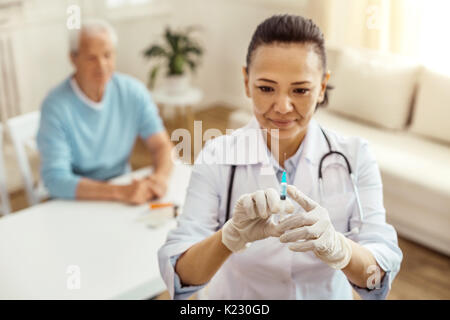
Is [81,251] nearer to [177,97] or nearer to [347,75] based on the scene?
[347,75]

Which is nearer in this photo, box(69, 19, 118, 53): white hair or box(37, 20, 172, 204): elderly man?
box(37, 20, 172, 204): elderly man

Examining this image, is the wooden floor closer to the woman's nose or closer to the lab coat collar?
the lab coat collar

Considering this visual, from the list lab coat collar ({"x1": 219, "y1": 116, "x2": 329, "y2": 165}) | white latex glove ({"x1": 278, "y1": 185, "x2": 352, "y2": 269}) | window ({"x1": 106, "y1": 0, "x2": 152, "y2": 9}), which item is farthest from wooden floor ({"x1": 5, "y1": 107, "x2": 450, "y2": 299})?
window ({"x1": 106, "y1": 0, "x2": 152, "y2": 9})

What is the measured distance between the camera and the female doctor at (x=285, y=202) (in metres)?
0.82

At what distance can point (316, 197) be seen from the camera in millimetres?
956

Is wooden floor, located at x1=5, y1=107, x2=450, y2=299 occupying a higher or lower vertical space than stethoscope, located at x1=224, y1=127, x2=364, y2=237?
lower

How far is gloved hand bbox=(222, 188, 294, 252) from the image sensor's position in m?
0.76

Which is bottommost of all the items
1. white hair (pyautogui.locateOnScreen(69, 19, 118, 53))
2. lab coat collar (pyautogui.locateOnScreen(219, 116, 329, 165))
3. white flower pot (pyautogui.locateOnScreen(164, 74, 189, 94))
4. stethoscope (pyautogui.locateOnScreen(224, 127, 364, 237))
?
white flower pot (pyautogui.locateOnScreen(164, 74, 189, 94))

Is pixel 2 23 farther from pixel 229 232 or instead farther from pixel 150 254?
pixel 229 232

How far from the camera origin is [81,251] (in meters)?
1.27

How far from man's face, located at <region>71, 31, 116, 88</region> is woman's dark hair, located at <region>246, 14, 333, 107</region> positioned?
0.96 metres

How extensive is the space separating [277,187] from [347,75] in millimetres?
1321

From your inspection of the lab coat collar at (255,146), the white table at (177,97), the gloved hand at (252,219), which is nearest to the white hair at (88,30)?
the lab coat collar at (255,146)
